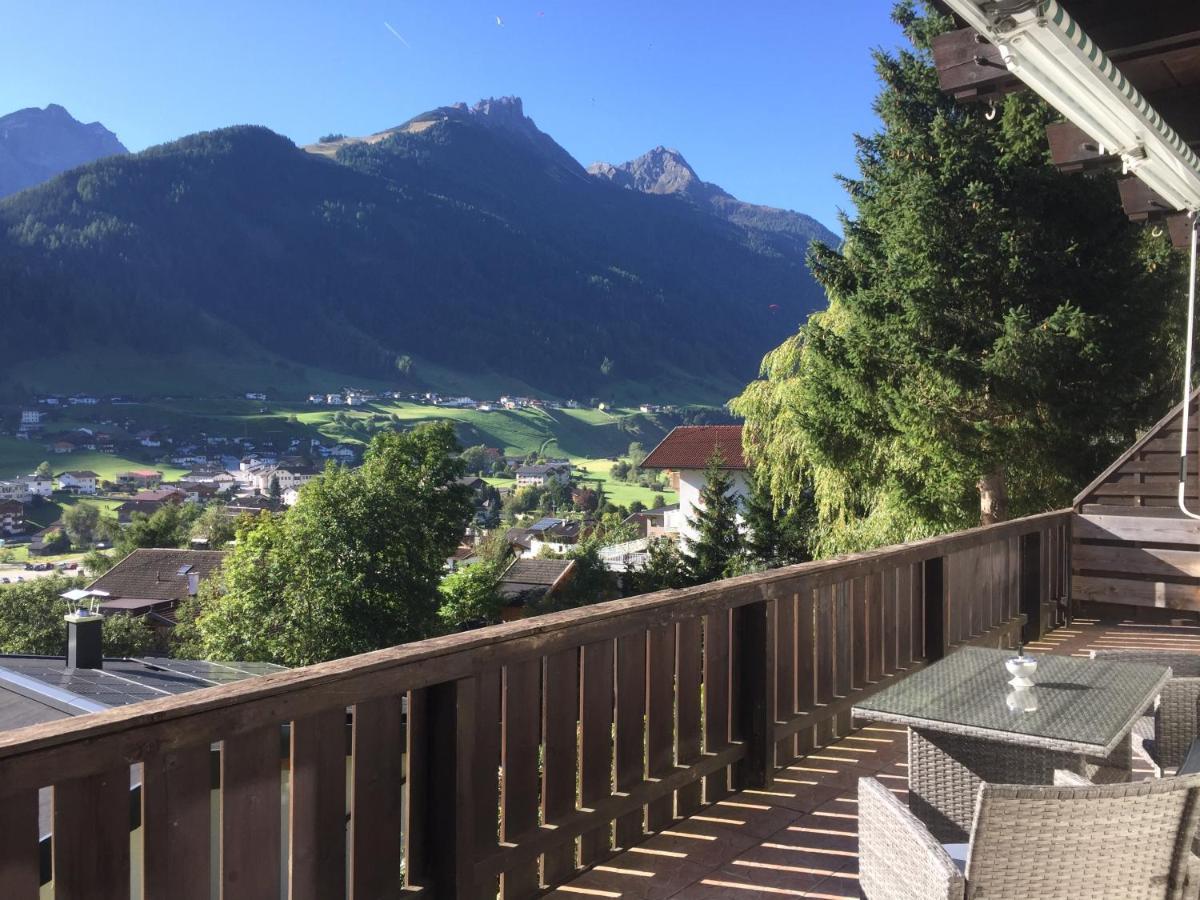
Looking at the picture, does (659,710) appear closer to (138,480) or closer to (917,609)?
(917,609)

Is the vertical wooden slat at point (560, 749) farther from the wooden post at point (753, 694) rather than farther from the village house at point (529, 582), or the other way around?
the village house at point (529, 582)

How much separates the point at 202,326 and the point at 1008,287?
173471mm

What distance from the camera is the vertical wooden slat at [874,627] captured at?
4.50 m

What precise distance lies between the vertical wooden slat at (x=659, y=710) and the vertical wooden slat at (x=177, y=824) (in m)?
1.60

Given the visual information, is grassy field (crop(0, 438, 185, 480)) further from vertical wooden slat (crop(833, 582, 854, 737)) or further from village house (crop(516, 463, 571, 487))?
vertical wooden slat (crop(833, 582, 854, 737))

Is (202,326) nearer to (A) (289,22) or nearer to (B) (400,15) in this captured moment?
(A) (289,22)

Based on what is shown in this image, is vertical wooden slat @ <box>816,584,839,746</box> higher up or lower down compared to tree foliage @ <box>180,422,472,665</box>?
higher up

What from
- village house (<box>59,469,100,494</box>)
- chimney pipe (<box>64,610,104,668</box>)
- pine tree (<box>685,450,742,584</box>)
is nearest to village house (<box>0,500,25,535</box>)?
village house (<box>59,469,100,494</box>)

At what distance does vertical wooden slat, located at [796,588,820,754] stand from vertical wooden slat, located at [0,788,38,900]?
2.86 metres

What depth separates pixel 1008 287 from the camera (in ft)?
46.6

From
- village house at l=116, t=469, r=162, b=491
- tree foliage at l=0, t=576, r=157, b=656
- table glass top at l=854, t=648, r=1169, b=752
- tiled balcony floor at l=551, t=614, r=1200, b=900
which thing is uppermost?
table glass top at l=854, t=648, r=1169, b=752

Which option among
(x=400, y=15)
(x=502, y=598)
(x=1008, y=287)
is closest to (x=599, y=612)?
(x=1008, y=287)

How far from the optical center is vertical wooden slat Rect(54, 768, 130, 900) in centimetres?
164

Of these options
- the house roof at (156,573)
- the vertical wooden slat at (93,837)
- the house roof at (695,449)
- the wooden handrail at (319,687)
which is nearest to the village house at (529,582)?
the house roof at (695,449)
